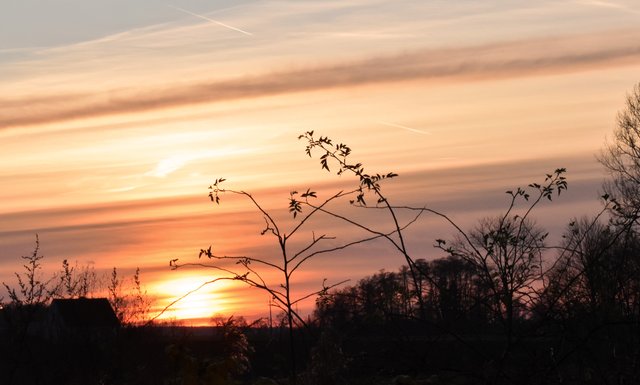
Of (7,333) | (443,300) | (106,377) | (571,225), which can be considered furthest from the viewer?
(106,377)

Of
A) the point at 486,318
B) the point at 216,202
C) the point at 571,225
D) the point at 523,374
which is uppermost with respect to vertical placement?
the point at 216,202

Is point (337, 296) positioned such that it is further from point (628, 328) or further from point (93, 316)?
point (93, 316)

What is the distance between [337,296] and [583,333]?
166 centimetres

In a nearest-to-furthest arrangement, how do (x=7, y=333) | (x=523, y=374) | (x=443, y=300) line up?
1. (x=523, y=374)
2. (x=443, y=300)
3. (x=7, y=333)

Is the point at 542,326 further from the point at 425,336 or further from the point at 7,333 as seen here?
the point at 7,333

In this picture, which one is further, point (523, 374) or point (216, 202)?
Result: point (216, 202)

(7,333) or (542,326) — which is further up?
(7,333)

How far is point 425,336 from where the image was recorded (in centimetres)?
565

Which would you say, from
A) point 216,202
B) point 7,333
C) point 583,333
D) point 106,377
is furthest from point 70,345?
point 583,333

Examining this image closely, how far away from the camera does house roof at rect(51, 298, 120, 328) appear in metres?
20.6

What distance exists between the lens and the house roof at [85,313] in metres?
20.6

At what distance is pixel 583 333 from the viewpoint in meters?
5.91

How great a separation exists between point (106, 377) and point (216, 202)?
34.6ft

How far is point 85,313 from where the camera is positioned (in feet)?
70.8
